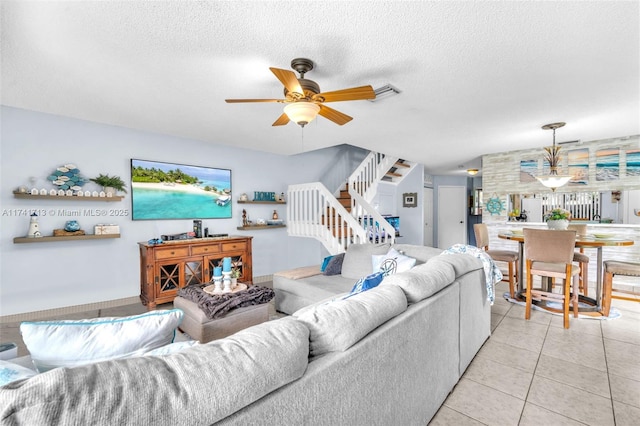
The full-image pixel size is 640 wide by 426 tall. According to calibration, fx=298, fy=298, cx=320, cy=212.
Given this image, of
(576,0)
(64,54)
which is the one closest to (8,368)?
(64,54)

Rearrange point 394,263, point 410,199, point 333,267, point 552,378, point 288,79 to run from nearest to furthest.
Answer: point 288,79
point 552,378
point 394,263
point 333,267
point 410,199

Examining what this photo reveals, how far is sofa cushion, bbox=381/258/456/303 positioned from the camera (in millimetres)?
1619

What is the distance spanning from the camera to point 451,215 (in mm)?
8953

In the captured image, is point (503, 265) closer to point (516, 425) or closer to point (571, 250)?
point (571, 250)

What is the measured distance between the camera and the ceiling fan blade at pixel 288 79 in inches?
72.6

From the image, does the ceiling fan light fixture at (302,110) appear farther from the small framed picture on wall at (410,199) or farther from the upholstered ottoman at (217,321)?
the small framed picture on wall at (410,199)

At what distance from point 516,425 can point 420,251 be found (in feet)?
5.60

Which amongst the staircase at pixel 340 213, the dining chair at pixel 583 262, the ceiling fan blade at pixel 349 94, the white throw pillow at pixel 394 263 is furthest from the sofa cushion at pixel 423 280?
the dining chair at pixel 583 262

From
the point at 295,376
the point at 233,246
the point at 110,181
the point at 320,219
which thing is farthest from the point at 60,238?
the point at 295,376

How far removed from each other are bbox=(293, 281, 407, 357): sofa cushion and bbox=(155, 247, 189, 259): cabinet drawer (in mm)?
3216

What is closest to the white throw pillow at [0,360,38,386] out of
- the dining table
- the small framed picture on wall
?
the dining table

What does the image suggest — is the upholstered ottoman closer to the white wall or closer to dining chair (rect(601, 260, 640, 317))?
the white wall

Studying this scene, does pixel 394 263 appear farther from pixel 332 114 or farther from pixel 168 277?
pixel 168 277

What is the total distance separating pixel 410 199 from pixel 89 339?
738 centimetres
